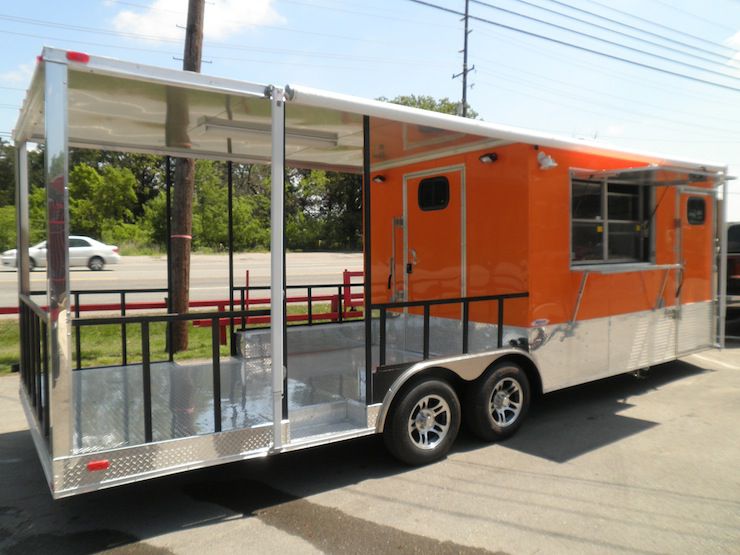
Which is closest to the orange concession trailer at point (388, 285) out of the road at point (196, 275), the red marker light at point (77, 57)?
the red marker light at point (77, 57)

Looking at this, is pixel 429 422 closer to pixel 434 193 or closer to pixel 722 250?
pixel 434 193

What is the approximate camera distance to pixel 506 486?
14.0ft

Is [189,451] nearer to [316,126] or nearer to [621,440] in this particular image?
[316,126]

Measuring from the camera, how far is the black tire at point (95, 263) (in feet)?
81.5

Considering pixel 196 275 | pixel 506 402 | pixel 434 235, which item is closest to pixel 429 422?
pixel 506 402

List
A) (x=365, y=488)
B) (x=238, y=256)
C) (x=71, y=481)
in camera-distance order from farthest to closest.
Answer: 1. (x=238, y=256)
2. (x=365, y=488)
3. (x=71, y=481)

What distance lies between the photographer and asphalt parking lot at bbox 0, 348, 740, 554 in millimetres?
3492

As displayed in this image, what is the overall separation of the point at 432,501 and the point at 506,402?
145 cm

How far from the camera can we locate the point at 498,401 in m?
5.16

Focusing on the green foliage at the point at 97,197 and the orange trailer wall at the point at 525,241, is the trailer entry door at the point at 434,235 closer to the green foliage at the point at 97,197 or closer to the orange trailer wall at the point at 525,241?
the orange trailer wall at the point at 525,241

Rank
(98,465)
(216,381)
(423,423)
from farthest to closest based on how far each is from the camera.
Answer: (423,423)
(216,381)
(98,465)

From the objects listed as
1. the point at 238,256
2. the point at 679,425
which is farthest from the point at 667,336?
the point at 238,256

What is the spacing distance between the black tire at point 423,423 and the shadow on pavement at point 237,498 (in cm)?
20

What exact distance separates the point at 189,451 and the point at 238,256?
3076 cm
